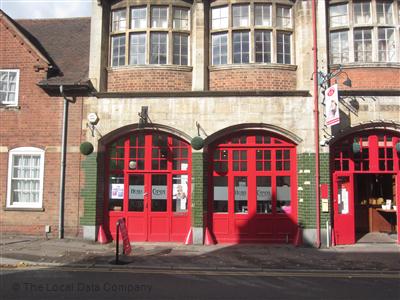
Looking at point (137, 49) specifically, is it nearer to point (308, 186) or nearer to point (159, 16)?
point (159, 16)

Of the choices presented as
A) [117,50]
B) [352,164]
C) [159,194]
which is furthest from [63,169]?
[352,164]

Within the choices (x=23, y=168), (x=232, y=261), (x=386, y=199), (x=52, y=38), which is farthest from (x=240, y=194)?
(x=52, y=38)

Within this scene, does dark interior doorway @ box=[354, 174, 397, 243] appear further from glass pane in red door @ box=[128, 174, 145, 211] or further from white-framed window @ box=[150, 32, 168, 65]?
white-framed window @ box=[150, 32, 168, 65]

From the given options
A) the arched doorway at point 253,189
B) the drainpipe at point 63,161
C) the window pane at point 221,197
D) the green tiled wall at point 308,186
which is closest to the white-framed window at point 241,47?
the arched doorway at point 253,189

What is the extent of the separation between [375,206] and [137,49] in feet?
34.6

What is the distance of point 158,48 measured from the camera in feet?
49.8

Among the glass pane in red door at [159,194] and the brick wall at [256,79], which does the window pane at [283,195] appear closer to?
the brick wall at [256,79]

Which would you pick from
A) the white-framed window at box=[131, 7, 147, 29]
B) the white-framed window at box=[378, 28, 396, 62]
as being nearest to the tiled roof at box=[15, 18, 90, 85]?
the white-framed window at box=[131, 7, 147, 29]

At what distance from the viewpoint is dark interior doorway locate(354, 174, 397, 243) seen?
1659 centimetres

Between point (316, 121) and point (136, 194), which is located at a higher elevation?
point (316, 121)

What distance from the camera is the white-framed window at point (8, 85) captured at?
51.0ft

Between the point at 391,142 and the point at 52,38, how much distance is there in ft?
43.0

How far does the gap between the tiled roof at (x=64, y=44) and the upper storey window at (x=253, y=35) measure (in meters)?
4.77

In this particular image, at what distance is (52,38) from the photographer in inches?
699
